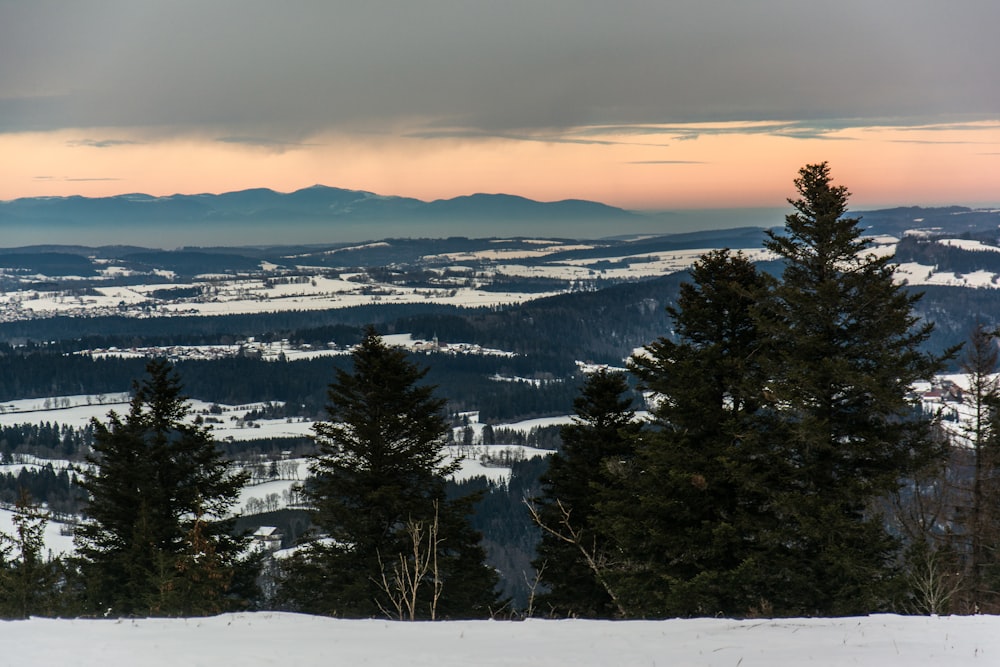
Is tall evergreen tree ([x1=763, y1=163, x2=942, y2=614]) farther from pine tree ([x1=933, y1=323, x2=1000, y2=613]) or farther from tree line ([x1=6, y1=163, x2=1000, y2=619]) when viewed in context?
pine tree ([x1=933, y1=323, x2=1000, y2=613])

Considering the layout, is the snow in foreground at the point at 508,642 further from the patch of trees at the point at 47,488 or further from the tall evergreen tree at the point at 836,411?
the patch of trees at the point at 47,488

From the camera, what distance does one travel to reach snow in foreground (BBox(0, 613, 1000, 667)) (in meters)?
10.6

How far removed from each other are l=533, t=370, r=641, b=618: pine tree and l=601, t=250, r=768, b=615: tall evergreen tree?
2.79m

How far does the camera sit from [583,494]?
75.2 feet

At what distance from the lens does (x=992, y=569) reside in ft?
66.0

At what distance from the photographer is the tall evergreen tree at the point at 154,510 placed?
20.8 meters

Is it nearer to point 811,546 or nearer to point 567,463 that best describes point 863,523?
point 811,546

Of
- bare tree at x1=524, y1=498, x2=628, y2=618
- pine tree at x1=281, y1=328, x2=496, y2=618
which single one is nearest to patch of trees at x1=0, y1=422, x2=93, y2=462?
pine tree at x1=281, y1=328, x2=496, y2=618

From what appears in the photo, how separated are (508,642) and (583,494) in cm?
1122

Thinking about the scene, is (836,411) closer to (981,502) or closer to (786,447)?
(786,447)

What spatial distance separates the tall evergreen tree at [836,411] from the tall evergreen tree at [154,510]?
41.8ft

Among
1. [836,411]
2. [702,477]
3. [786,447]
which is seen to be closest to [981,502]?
[836,411]

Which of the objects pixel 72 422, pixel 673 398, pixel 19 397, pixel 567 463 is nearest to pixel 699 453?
pixel 673 398

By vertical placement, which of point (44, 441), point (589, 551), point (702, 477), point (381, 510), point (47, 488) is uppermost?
point (702, 477)
